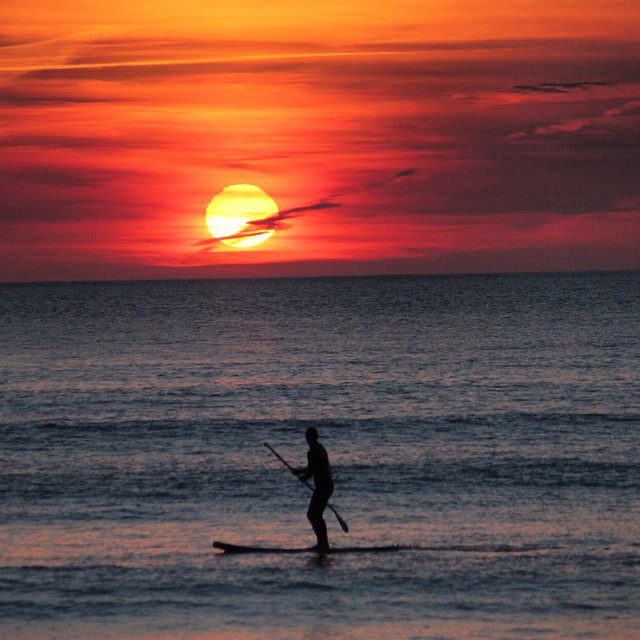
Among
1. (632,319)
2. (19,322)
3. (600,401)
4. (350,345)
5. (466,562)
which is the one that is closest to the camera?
(466,562)

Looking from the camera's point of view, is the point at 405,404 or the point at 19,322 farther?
the point at 19,322

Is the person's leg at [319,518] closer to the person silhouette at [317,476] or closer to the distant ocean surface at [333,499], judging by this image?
the person silhouette at [317,476]

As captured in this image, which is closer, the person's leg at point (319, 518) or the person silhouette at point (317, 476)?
the person's leg at point (319, 518)

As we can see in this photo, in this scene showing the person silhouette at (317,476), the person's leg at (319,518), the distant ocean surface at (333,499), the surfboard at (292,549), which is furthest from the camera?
the person silhouette at (317,476)

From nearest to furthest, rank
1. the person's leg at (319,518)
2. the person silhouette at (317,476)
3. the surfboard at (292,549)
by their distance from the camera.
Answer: the surfboard at (292,549), the person's leg at (319,518), the person silhouette at (317,476)

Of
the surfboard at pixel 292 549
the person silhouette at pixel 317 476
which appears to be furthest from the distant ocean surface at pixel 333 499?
the person silhouette at pixel 317 476

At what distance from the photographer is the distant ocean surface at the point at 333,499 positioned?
44.2 ft

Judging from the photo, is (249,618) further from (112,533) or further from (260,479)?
(260,479)

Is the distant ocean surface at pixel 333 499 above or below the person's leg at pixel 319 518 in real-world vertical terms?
below

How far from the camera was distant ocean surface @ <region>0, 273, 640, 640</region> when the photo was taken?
530 inches

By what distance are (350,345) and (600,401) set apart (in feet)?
105

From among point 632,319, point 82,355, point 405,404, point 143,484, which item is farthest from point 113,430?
point 632,319

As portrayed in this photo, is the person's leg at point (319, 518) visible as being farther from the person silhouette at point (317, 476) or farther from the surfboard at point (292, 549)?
the surfboard at point (292, 549)

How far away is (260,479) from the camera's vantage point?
22.8 meters
